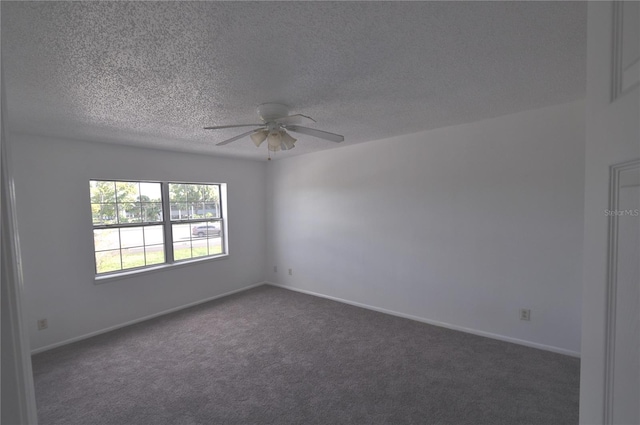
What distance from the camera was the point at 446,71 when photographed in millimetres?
1850

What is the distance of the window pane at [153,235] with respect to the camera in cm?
399

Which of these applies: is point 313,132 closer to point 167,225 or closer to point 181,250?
point 167,225

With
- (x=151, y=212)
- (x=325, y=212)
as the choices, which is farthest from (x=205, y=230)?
(x=325, y=212)

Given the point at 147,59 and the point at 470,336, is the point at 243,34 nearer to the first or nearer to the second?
the point at 147,59

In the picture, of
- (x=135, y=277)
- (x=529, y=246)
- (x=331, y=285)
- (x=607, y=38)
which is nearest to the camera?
(x=607, y=38)

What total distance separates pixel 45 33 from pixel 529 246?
391 centimetres

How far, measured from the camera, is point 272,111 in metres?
2.31

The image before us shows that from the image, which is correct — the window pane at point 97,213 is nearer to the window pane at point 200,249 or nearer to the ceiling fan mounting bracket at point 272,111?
the window pane at point 200,249

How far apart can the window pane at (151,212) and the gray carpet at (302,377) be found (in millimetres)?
1429

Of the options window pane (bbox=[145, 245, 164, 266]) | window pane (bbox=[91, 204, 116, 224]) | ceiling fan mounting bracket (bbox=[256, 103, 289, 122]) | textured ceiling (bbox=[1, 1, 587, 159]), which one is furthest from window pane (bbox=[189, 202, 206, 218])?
ceiling fan mounting bracket (bbox=[256, 103, 289, 122])

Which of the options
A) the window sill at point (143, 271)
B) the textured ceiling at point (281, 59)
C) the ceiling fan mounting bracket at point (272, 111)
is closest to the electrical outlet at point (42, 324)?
the window sill at point (143, 271)

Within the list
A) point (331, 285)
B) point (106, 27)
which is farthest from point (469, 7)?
point (331, 285)

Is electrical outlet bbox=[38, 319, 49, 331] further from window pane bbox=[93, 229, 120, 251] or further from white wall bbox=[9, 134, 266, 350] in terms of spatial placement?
window pane bbox=[93, 229, 120, 251]

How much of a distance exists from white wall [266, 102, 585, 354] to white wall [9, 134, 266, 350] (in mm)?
2040
